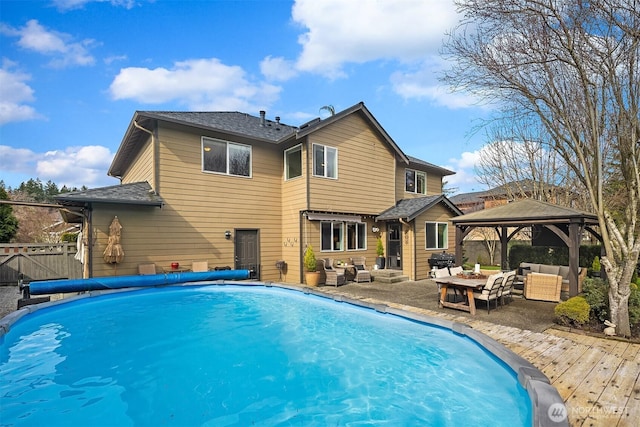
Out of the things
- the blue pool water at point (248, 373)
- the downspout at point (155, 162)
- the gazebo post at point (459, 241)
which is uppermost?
the downspout at point (155, 162)

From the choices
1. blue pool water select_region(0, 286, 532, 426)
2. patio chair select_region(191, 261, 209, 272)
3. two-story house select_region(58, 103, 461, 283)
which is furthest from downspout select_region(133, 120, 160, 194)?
blue pool water select_region(0, 286, 532, 426)

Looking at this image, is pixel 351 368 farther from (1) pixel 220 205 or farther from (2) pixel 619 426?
(1) pixel 220 205

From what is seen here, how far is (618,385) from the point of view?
3.87m

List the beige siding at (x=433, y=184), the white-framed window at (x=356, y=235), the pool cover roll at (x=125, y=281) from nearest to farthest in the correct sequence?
the pool cover roll at (x=125, y=281)
the white-framed window at (x=356, y=235)
the beige siding at (x=433, y=184)

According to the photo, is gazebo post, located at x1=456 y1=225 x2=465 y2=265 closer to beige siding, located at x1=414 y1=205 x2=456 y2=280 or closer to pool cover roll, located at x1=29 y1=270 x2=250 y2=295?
beige siding, located at x1=414 y1=205 x2=456 y2=280

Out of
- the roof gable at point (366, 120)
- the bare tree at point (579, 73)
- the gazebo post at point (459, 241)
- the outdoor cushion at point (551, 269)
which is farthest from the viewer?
the roof gable at point (366, 120)

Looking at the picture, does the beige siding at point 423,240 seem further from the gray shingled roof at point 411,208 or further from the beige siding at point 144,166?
the beige siding at point 144,166

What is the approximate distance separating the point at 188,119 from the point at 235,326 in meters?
7.84

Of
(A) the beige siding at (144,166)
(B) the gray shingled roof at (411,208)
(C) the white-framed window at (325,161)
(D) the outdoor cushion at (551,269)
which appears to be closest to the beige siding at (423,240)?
(B) the gray shingled roof at (411,208)

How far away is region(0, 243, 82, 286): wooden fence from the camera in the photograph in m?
11.7

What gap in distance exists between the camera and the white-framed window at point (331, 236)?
43.1ft

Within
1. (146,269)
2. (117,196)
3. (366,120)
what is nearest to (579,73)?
(366,120)

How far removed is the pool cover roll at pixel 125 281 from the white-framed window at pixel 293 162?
446cm

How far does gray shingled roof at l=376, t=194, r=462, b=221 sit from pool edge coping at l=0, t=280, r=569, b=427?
571cm
